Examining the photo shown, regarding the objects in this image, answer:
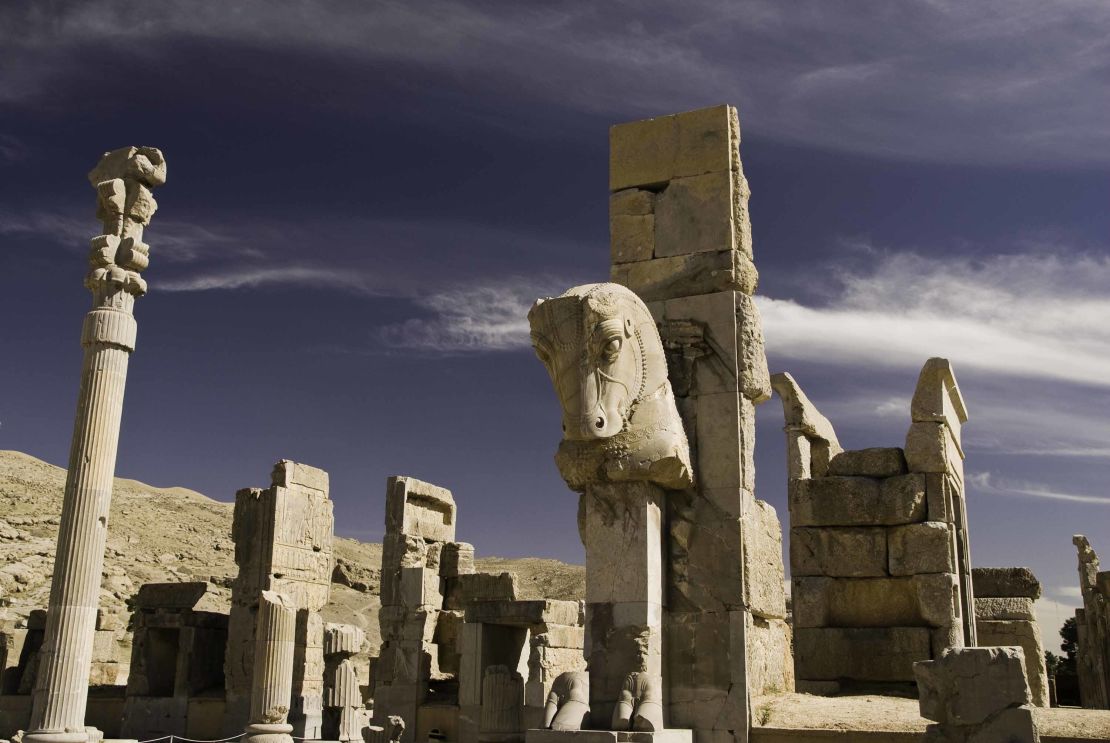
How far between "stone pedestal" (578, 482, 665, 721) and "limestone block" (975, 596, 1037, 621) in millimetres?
5699

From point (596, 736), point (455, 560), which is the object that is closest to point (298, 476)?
point (455, 560)

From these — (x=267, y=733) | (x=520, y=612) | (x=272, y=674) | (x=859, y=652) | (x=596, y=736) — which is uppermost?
(x=520, y=612)

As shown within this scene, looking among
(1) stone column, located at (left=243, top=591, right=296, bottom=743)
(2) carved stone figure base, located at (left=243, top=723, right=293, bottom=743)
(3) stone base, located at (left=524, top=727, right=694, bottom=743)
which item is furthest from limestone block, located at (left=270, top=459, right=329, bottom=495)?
(3) stone base, located at (left=524, top=727, right=694, bottom=743)

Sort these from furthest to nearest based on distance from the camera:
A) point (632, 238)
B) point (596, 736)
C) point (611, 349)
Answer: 1. point (632, 238)
2. point (611, 349)
3. point (596, 736)

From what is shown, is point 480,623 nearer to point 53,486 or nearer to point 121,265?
point 121,265

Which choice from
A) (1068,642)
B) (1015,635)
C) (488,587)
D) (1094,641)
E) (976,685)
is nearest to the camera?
(976,685)

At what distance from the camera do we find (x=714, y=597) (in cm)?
726

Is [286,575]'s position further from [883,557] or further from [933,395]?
[933,395]

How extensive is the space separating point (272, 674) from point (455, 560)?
5929 millimetres

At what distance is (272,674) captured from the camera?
14055mm

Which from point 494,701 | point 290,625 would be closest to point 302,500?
point 290,625

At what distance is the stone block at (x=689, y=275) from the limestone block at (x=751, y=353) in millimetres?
155

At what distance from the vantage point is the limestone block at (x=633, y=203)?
8.19 meters

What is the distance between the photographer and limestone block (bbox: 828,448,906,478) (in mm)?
10320
